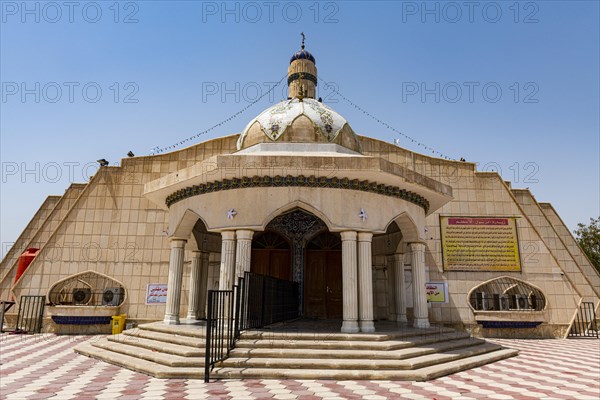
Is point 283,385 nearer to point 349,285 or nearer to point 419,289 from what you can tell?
point 349,285

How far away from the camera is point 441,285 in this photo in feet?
48.2

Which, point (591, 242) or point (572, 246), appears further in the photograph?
point (591, 242)

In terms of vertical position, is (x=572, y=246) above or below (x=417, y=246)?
above

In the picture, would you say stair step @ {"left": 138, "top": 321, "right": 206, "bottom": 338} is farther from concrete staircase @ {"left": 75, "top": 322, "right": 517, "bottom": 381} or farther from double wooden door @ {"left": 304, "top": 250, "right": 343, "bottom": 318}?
double wooden door @ {"left": 304, "top": 250, "right": 343, "bottom": 318}

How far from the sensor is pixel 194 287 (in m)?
13.4

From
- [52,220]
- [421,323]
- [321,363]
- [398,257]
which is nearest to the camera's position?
[321,363]

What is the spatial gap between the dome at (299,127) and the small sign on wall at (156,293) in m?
6.42

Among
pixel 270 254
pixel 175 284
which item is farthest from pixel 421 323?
pixel 175 284

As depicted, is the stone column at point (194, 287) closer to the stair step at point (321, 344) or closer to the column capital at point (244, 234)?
the column capital at point (244, 234)

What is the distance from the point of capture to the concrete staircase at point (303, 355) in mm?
6973

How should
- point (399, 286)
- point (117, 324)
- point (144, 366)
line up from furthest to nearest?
point (117, 324) → point (399, 286) → point (144, 366)

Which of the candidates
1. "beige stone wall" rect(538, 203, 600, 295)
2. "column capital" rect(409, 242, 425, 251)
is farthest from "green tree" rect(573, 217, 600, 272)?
"column capital" rect(409, 242, 425, 251)

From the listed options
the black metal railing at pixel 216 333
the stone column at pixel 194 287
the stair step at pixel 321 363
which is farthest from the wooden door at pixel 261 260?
the stair step at pixel 321 363

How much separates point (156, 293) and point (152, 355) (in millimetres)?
7233
